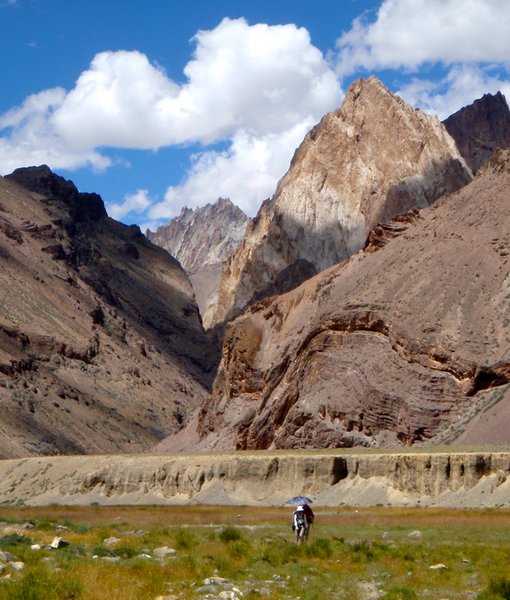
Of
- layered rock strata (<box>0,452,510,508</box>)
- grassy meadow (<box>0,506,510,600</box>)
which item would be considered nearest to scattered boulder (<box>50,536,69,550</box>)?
grassy meadow (<box>0,506,510,600</box>)

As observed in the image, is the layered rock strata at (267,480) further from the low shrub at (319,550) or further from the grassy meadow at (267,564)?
the low shrub at (319,550)

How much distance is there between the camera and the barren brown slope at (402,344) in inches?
2943

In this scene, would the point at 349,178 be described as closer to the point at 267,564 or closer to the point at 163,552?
the point at 163,552

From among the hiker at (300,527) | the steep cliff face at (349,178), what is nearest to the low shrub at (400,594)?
the hiker at (300,527)

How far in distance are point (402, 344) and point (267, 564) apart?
2059 inches

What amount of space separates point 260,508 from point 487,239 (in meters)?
33.9

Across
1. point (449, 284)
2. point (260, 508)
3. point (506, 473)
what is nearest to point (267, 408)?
point (449, 284)

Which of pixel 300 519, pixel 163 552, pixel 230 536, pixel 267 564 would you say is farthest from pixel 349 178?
pixel 267 564

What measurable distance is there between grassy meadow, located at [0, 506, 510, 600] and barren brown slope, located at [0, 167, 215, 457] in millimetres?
83693

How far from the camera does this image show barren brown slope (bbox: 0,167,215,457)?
134 metres

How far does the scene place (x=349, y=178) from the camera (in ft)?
575

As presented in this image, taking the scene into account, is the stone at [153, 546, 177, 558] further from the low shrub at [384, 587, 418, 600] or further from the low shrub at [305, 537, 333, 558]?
the low shrub at [384, 587, 418, 600]

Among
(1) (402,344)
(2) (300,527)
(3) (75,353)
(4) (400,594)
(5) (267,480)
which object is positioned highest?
(3) (75,353)

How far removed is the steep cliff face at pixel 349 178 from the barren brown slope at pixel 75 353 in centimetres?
1677
